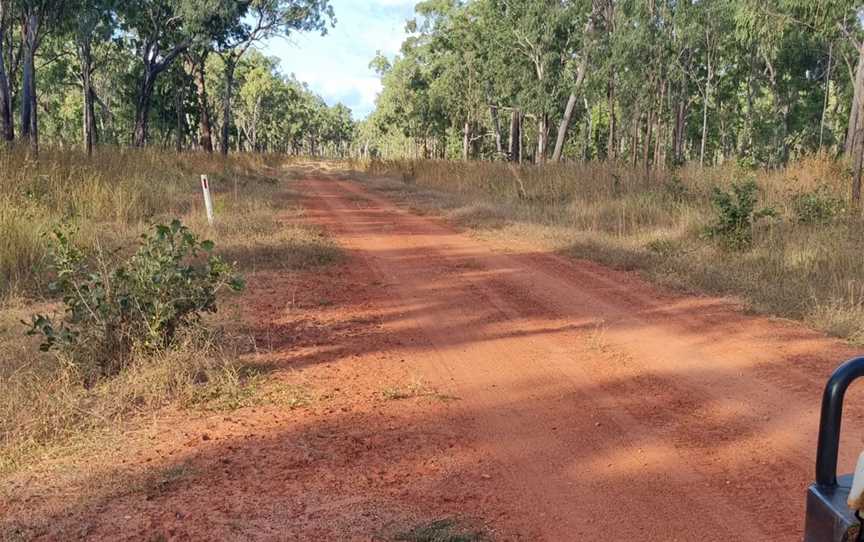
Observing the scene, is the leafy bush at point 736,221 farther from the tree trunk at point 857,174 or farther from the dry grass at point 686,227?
the tree trunk at point 857,174

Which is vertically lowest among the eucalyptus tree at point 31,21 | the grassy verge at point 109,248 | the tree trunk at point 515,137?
the grassy verge at point 109,248

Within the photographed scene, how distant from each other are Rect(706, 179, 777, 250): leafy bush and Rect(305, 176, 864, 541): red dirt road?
8.87ft

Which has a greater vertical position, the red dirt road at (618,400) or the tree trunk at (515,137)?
the tree trunk at (515,137)

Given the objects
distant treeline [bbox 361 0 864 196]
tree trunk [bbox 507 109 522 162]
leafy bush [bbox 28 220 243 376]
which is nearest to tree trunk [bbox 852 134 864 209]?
distant treeline [bbox 361 0 864 196]

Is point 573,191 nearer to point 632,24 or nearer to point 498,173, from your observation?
point 498,173

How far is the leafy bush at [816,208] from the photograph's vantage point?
10.4m

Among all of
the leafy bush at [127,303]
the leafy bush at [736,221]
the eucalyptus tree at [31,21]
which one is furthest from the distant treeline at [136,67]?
the leafy bush at [736,221]

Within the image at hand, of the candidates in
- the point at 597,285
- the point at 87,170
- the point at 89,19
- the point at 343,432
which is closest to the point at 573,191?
the point at 597,285

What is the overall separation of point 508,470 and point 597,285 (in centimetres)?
476

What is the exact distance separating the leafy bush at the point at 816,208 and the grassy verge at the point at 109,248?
7566mm

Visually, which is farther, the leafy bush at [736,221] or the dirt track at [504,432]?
the leafy bush at [736,221]

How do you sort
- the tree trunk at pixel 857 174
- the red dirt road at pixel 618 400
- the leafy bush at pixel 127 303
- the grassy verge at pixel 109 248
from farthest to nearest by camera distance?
the tree trunk at pixel 857 174 < the leafy bush at pixel 127 303 < the grassy verge at pixel 109 248 < the red dirt road at pixel 618 400

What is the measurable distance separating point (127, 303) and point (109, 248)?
4.02 meters

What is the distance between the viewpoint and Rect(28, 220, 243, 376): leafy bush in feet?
14.4
